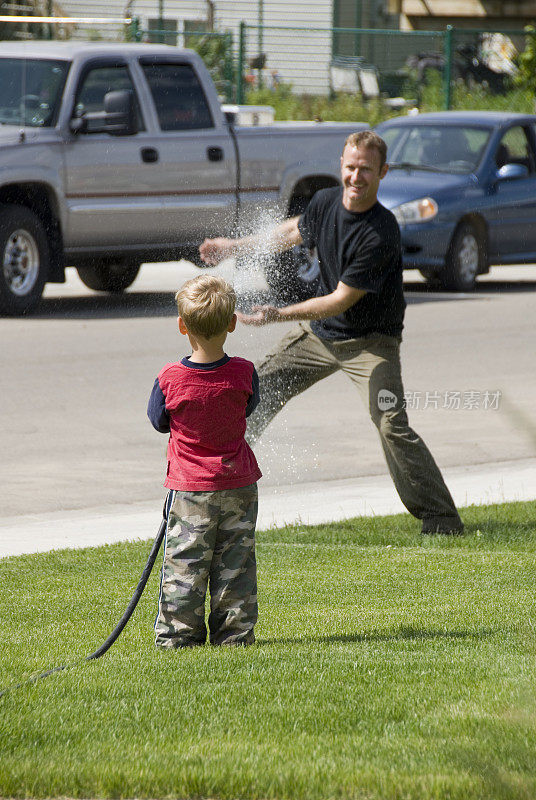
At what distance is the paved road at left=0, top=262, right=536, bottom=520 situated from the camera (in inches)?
311

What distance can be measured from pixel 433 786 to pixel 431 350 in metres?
9.12

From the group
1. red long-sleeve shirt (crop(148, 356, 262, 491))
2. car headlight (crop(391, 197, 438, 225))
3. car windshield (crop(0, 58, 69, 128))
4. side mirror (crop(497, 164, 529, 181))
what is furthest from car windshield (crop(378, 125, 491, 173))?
red long-sleeve shirt (crop(148, 356, 262, 491))

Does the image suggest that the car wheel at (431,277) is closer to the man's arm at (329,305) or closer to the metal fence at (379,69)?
the man's arm at (329,305)

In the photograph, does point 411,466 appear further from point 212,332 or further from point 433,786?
point 433,786

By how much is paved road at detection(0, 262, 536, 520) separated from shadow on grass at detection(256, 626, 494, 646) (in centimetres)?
132

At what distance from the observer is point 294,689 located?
400cm

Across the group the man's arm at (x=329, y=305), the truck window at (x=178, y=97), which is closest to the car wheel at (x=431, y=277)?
the truck window at (x=178, y=97)

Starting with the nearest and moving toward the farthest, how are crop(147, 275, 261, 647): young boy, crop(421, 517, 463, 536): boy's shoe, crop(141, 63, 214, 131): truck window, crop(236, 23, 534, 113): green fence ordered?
crop(147, 275, 261, 647): young boy → crop(421, 517, 463, 536): boy's shoe → crop(141, 63, 214, 131): truck window → crop(236, 23, 534, 113): green fence

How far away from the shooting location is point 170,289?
1698 centimetres

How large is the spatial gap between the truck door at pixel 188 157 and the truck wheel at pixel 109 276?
176 centimetres

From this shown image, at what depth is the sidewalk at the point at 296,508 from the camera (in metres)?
6.50

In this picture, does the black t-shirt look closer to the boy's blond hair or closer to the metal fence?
the boy's blond hair

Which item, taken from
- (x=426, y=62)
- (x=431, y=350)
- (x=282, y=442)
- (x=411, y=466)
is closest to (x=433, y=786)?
(x=411, y=466)

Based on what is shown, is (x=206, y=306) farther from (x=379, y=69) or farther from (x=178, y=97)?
(x=379, y=69)
